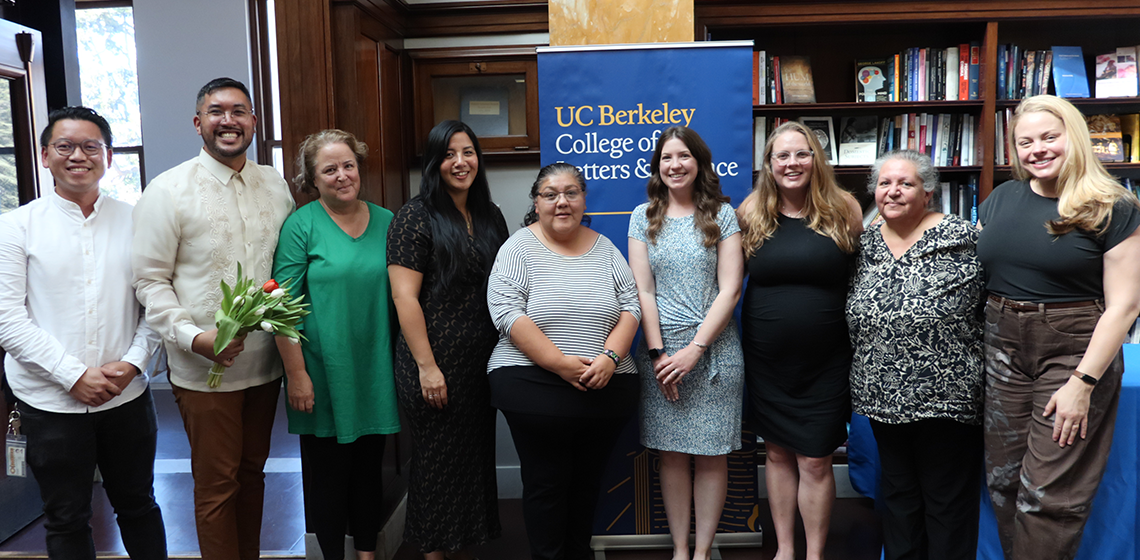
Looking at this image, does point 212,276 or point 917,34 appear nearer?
point 212,276

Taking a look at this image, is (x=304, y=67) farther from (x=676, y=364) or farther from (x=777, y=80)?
(x=777, y=80)

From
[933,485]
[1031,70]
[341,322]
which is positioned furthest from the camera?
[1031,70]

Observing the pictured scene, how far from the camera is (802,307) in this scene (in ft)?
7.55

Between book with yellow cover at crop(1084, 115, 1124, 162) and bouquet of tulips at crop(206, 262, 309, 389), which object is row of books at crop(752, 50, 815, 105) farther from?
bouquet of tulips at crop(206, 262, 309, 389)

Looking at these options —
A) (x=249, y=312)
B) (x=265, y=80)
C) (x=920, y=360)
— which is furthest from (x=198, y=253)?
(x=265, y=80)

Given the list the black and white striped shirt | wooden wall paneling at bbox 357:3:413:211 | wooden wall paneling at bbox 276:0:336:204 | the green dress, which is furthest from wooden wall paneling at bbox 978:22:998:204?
wooden wall paneling at bbox 276:0:336:204

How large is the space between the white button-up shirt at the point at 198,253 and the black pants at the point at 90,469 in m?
0.21

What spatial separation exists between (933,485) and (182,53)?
570cm

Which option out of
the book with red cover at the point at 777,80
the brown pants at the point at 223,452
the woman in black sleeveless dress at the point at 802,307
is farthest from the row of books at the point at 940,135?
the brown pants at the point at 223,452

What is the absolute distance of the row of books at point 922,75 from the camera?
135 inches

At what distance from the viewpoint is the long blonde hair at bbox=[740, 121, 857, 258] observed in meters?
2.32

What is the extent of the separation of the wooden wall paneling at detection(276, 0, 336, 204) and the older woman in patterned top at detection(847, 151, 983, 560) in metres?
2.02

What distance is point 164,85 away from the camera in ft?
17.4

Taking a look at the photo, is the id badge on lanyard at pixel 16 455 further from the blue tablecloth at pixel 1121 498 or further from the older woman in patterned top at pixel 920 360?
the blue tablecloth at pixel 1121 498
